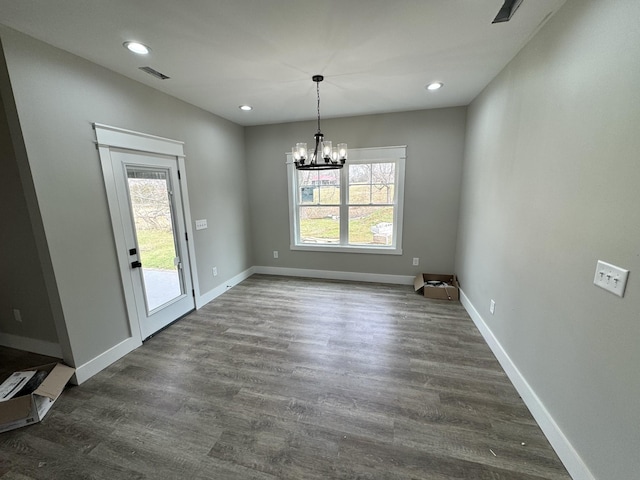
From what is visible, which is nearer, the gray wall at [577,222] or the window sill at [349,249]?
the gray wall at [577,222]

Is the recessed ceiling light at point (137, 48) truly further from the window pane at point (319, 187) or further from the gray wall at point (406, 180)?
the window pane at point (319, 187)

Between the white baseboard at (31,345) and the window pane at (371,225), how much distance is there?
3.80 m

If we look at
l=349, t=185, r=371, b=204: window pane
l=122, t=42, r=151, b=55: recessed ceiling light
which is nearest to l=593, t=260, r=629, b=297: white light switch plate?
l=349, t=185, r=371, b=204: window pane

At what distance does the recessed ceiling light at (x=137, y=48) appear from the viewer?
6.32 feet

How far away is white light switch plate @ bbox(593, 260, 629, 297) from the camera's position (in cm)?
112

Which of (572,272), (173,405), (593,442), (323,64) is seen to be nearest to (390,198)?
(323,64)

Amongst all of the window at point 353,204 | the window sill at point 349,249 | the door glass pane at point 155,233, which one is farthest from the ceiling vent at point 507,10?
the door glass pane at point 155,233

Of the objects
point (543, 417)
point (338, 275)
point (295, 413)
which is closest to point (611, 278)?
point (543, 417)

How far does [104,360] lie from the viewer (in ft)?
7.64

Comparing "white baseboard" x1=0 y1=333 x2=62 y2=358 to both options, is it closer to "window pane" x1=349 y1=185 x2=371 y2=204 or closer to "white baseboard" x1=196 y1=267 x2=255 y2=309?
"white baseboard" x1=196 y1=267 x2=255 y2=309

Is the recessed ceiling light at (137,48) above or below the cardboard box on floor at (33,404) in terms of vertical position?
above

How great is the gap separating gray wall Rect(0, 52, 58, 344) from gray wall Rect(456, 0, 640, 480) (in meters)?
3.58

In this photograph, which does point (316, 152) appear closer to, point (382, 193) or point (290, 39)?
point (290, 39)

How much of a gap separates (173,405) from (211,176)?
2855 millimetres
